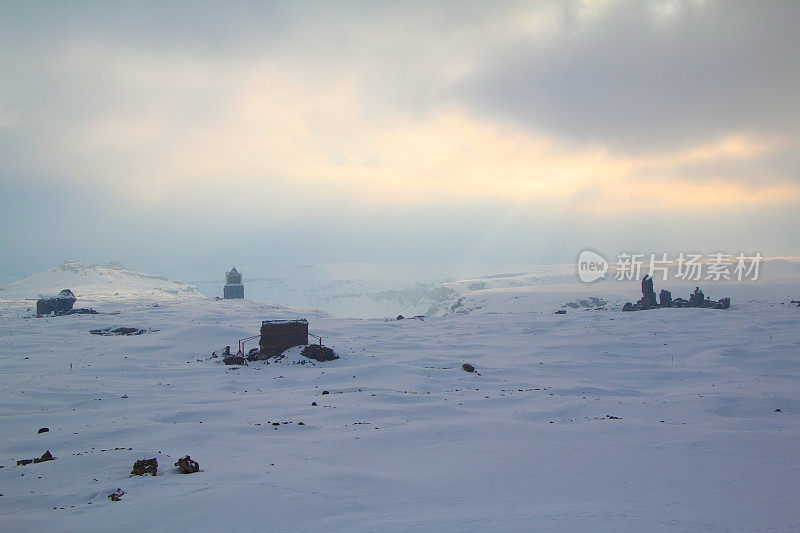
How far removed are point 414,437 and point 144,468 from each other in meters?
6.14

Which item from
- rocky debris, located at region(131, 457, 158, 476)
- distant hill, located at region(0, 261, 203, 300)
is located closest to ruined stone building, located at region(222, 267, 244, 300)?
Result: distant hill, located at region(0, 261, 203, 300)

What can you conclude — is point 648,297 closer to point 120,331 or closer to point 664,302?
point 664,302

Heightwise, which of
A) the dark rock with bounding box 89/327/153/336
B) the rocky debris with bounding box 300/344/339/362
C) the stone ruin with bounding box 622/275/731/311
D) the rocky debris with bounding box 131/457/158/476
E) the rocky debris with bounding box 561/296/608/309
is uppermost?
the stone ruin with bounding box 622/275/731/311

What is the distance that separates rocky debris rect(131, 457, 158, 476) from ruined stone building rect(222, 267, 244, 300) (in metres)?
69.1

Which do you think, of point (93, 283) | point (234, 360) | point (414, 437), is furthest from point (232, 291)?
point (414, 437)

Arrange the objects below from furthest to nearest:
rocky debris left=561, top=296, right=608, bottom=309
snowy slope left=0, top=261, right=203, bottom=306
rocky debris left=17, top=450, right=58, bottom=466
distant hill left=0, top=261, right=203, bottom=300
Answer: distant hill left=0, top=261, right=203, bottom=300, snowy slope left=0, top=261, right=203, bottom=306, rocky debris left=561, top=296, right=608, bottom=309, rocky debris left=17, top=450, right=58, bottom=466

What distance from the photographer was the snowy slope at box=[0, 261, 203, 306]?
335 feet

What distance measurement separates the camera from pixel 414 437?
12.2 m

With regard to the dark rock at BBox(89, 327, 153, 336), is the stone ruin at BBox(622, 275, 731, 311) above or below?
above

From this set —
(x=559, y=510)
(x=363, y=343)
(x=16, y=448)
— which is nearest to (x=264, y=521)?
(x=559, y=510)

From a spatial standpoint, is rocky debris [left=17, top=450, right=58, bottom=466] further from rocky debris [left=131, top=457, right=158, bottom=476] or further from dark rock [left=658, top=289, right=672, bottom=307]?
dark rock [left=658, top=289, right=672, bottom=307]

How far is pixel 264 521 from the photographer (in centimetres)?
711

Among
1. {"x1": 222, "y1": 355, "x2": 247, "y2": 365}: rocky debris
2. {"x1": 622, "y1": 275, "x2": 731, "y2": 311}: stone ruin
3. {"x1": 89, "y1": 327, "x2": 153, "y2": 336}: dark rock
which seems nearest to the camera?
{"x1": 222, "y1": 355, "x2": 247, "y2": 365}: rocky debris

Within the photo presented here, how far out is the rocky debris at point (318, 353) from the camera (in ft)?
85.9
